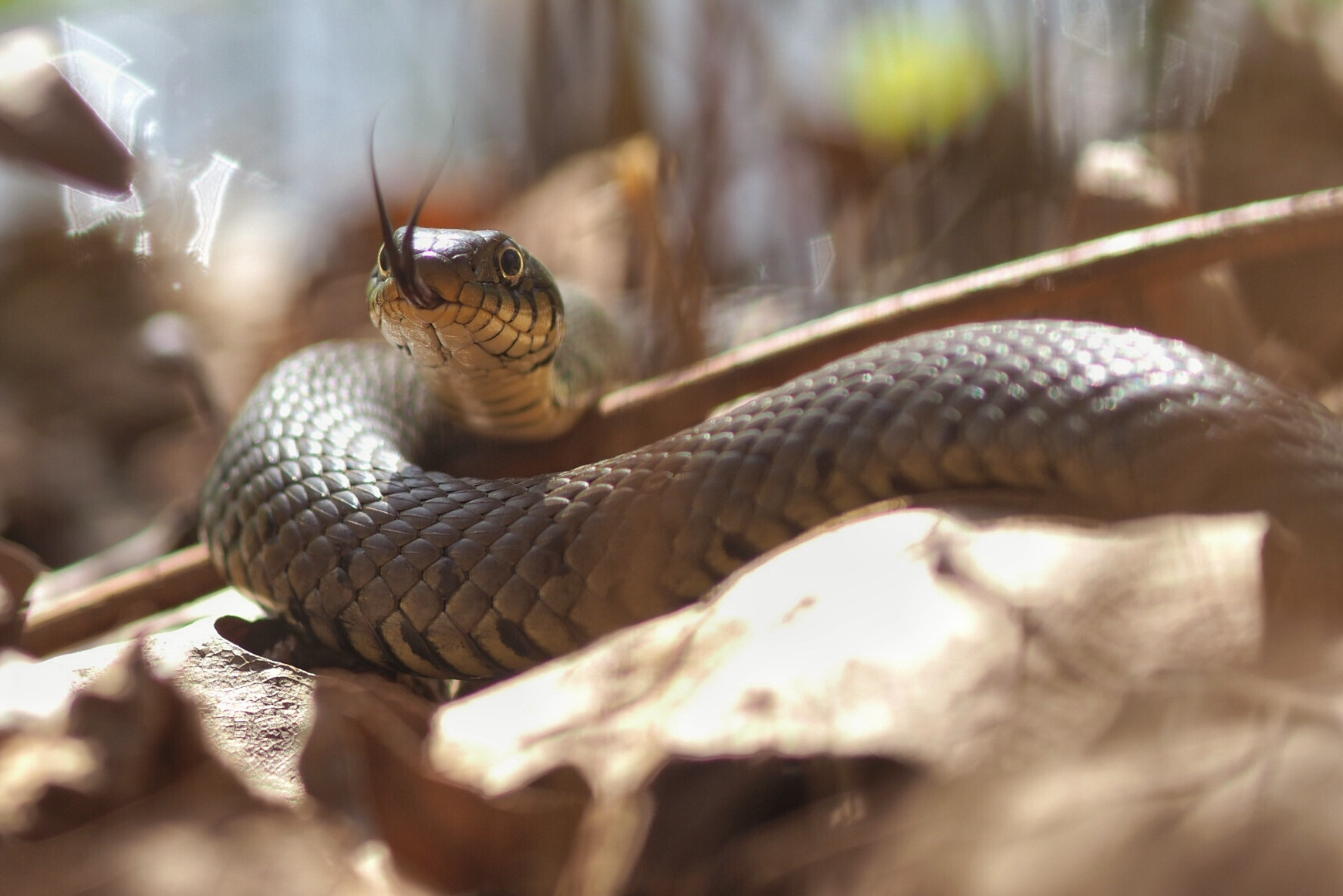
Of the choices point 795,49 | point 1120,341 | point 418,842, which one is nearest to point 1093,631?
point 418,842

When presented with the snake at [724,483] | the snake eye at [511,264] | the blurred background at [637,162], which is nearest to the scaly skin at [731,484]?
the snake at [724,483]

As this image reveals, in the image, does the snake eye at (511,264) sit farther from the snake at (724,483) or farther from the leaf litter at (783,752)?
the leaf litter at (783,752)

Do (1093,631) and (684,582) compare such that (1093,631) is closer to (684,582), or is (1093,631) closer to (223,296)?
(684,582)

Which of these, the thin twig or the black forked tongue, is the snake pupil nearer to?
the black forked tongue

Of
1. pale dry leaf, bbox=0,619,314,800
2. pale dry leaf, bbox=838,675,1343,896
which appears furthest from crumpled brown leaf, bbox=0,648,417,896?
pale dry leaf, bbox=838,675,1343,896

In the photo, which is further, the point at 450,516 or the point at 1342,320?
the point at 1342,320

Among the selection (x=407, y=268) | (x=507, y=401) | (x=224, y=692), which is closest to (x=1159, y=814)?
(x=224, y=692)
